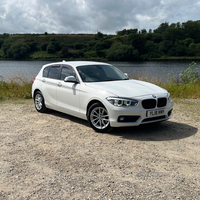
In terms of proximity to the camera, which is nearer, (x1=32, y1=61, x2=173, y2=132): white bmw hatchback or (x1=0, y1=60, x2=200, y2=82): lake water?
(x1=32, y1=61, x2=173, y2=132): white bmw hatchback

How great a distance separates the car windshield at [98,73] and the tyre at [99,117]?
93 centimetres

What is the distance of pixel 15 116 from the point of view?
7.92 meters

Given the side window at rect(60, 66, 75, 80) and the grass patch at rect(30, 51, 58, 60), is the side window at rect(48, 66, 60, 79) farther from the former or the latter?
the grass patch at rect(30, 51, 58, 60)

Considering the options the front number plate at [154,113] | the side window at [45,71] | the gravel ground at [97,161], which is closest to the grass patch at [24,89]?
the side window at [45,71]

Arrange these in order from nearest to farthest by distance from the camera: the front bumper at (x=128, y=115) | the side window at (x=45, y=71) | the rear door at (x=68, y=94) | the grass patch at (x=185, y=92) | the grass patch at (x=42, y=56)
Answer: the front bumper at (x=128, y=115)
the rear door at (x=68, y=94)
the side window at (x=45, y=71)
the grass patch at (x=185, y=92)
the grass patch at (x=42, y=56)

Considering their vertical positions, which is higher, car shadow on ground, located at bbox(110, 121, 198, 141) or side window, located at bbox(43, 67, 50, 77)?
side window, located at bbox(43, 67, 50, 77)

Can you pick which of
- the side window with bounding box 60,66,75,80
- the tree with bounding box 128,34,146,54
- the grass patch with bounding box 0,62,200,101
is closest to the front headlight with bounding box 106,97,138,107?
the side window with bounding box 60,66,75,80

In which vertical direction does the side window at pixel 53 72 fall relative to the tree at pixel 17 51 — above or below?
below

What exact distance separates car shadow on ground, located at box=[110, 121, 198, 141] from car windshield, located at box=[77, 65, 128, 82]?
55.5 inches

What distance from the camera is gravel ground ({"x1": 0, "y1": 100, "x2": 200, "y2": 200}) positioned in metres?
3.24

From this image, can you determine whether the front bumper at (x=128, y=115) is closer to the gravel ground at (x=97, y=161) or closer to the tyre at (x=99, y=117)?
the tyre at (x=99, y=117)

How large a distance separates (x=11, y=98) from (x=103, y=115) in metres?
7.67

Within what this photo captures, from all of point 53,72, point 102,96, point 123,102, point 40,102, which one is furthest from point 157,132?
point 40,102

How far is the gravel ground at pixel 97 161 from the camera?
128 inches
